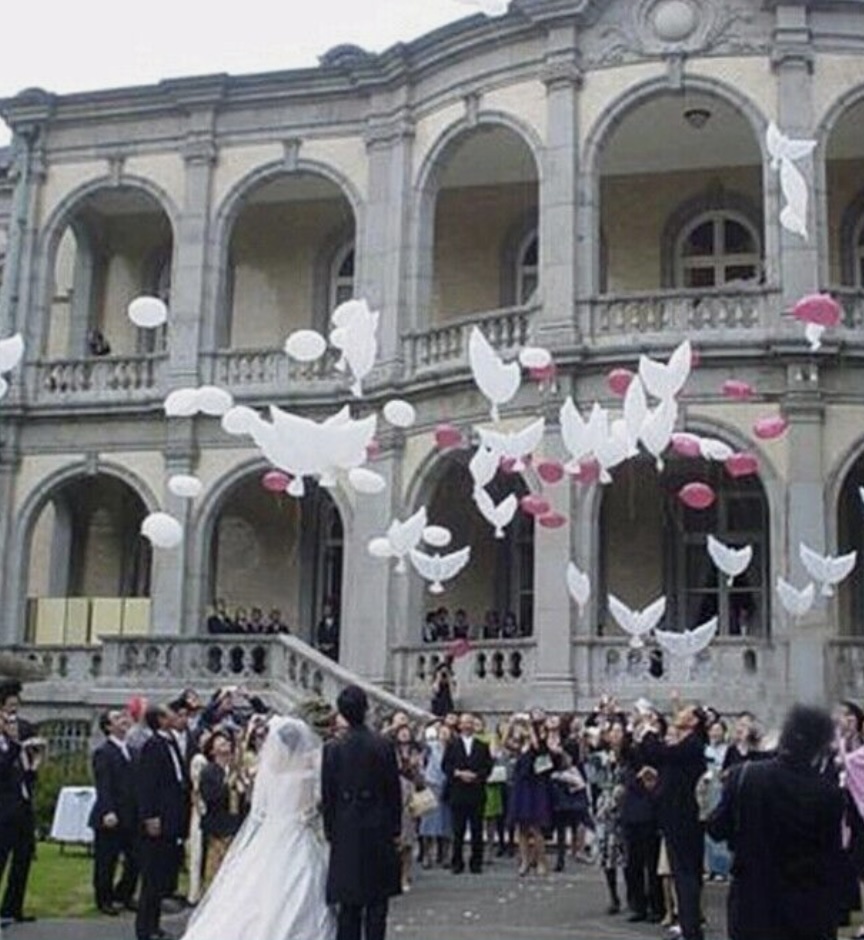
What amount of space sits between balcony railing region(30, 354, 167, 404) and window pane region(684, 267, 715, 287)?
9.64m

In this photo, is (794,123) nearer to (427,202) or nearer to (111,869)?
(427,202)

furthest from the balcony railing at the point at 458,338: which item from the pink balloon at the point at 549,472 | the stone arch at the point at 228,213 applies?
the pink balloon at the point at 549,472

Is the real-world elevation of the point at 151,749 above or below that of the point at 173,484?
below

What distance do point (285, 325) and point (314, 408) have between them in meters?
3.89

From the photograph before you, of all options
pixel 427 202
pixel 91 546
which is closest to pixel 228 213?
pixel 427 202

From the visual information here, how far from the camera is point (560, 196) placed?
2369 centimetres

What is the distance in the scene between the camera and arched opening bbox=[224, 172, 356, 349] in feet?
97.4

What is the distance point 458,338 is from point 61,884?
1209 cm

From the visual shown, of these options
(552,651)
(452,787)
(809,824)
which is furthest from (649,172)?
(809,824)

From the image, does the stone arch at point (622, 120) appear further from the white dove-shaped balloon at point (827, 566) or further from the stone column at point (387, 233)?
the white dove-shaped balloon at point (827, 566)

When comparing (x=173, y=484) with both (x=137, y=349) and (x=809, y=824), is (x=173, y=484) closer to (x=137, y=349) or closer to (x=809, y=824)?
(x=137, y=349)

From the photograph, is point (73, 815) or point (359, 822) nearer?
point (359, 822)

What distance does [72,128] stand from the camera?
29.1 meters

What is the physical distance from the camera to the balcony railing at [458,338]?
23953mm
